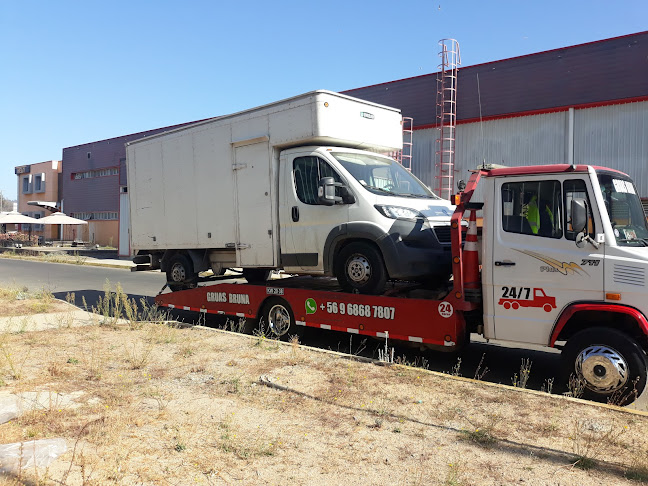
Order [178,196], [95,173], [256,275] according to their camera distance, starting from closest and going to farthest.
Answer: [178,196] < [256,275] < [95,173]

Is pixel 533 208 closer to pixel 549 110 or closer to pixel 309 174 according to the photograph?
pixel 309 174

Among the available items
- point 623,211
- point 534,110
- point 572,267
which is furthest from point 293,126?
point 534,110

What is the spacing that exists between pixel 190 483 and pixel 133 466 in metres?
0.47

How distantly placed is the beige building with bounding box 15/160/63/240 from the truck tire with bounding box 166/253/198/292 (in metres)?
42.9

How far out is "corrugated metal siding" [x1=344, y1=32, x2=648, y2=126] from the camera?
Result: 57.9 feet

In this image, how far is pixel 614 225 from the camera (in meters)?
5.23

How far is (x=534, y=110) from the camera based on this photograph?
19438mm

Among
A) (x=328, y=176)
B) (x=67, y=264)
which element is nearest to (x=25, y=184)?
(x=67, y=264)

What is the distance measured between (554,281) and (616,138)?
605 inches

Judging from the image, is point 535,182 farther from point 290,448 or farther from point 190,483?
point 190,483

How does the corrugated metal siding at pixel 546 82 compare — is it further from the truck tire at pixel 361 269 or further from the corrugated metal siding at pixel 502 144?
the truck tire at pixel 361 269

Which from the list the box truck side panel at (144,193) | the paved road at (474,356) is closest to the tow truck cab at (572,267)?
the paved road at (474,356)

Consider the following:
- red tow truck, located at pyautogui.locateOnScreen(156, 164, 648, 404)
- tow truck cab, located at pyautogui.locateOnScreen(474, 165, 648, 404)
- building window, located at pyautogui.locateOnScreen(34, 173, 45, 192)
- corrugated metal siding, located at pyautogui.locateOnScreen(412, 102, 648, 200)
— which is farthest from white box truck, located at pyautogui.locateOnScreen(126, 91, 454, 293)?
building window, located at pyautogui.locateOnScreen(34, 173, 45, 192)

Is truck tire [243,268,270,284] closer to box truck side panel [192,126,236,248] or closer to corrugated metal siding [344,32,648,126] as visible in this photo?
box truck side panel [192,126,236,248]
